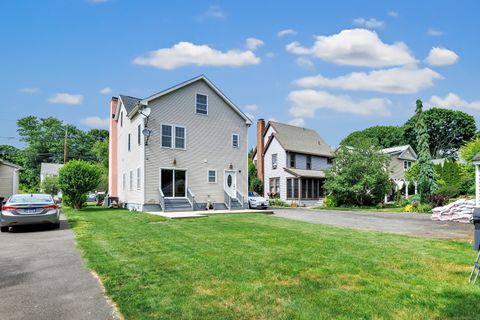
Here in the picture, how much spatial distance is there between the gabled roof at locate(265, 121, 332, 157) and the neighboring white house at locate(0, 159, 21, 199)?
2367 cm

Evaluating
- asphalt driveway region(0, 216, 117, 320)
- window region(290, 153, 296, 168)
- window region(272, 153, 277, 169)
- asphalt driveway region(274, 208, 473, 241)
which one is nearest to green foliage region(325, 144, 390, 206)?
window region(290, 153, 296, 168)

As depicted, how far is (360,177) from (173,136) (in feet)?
55.3

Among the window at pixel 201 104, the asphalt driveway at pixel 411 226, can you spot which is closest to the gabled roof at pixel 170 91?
the window at pixel 201 104

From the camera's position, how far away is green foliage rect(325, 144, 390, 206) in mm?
29094

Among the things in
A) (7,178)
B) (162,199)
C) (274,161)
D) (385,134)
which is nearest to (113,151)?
(7,178)

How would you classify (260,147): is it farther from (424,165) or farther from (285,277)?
(285,277)

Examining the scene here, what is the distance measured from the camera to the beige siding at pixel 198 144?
21156 millimetres

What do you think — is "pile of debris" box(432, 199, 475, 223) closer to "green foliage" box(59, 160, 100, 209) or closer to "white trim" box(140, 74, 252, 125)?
"white trim" box(140, 74, 252, 125)

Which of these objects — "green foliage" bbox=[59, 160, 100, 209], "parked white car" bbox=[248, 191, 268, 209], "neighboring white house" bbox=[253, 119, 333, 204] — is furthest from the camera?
"neighboring white house" bbox=[253, 119, 333, 204]

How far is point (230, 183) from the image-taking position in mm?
24422

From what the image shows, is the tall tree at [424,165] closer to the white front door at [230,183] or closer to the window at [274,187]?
the window at [274,187]

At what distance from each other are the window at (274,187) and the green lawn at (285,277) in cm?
2557

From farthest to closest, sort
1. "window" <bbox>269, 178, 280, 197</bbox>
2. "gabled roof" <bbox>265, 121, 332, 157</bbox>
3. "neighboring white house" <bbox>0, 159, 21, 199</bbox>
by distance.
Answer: "gabled roof" <bbox>265, 121, 332, 157</bbox>
"window" <bbox>269, 178, 280, 197</bbox>
"neighboring white house" <bbox>0, 159, 21, 199</bbox>

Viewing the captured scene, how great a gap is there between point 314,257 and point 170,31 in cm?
1402
